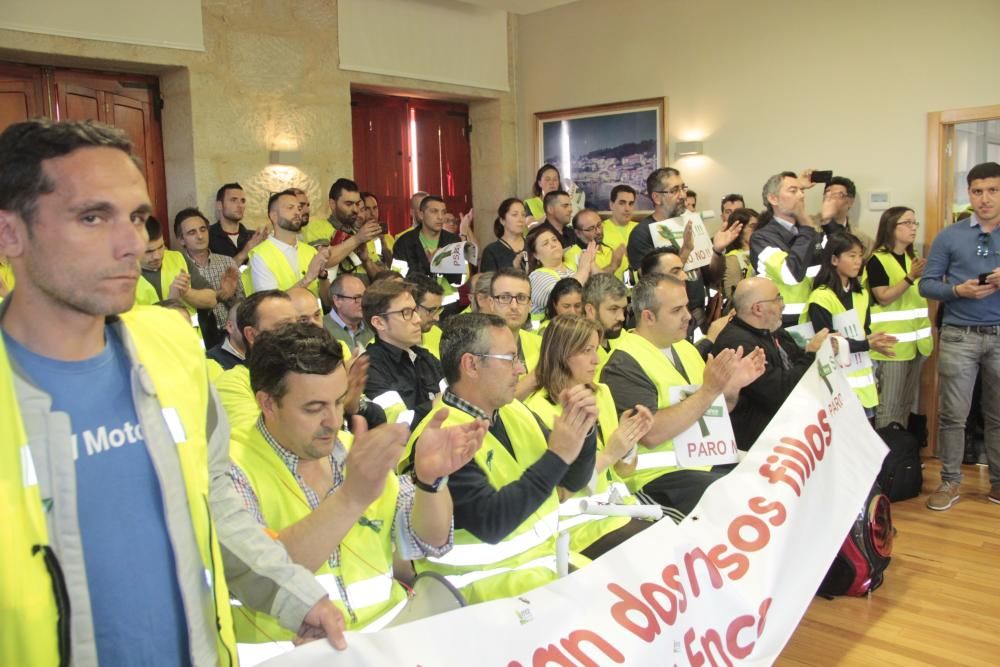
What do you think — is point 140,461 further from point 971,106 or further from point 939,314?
point 971,106

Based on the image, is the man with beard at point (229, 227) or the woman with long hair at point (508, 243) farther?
the man with beard at point (229, 227)

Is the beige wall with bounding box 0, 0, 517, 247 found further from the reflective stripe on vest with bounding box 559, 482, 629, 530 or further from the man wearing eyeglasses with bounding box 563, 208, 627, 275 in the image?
the reflective stripe on vest with bounding box 559, 482, 629, 530

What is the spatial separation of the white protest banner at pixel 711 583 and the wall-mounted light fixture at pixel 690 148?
5666 millimetres

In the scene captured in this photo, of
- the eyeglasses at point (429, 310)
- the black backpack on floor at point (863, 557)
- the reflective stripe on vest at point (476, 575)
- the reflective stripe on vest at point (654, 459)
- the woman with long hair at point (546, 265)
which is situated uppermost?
the woman with long hair at point (546, 265)

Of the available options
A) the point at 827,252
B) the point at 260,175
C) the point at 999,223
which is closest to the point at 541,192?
the point at 260,175

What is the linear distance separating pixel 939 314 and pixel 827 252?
1385mm

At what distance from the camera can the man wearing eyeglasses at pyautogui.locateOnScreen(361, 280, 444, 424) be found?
416cm

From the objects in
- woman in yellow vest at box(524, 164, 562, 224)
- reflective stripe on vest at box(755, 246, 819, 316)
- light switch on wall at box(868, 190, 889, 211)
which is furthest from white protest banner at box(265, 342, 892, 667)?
woman in yellow vest at box(524, 164, 562, 224)

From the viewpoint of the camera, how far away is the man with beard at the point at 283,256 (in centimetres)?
593

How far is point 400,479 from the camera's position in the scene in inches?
97.0

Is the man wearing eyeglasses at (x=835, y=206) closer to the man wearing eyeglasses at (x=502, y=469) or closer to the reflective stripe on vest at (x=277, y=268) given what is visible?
the reflective stripe on vest at (x=277, y=268)

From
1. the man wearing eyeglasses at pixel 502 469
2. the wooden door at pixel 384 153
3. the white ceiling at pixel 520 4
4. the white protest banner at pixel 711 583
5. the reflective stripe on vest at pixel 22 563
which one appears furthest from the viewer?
the wooden door at pixel 384 153

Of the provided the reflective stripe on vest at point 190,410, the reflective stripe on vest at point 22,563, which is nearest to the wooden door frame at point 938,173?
the reflective stripe on vest at point 190,410

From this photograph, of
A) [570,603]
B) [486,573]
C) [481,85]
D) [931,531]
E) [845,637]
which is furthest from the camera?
[481,85]
